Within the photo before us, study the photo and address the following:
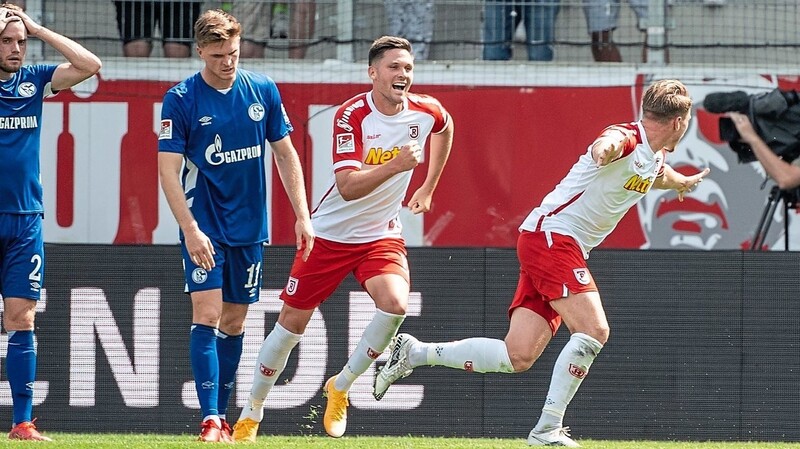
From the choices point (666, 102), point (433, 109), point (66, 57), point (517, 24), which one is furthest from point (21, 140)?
point (517, 24)

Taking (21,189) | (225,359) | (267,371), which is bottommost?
(267,371)

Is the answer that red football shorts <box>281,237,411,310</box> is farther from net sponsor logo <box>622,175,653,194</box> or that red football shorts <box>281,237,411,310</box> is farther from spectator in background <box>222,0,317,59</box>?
spectator in background <box>222,0,317,59</box>

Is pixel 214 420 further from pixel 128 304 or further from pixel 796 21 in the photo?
pixel 796 21

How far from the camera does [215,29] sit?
594 cm

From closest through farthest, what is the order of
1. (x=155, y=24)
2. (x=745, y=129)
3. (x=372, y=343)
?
(x=372, y=343) → (x=745, y=129) → (x=155, y=24)

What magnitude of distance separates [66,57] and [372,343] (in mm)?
2180

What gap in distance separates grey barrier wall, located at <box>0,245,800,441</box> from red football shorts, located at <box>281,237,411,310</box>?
129cm

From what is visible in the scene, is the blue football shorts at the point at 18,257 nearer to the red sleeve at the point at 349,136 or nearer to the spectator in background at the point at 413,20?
the red sleeve at the point at 349,136

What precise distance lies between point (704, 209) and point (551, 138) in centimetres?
149

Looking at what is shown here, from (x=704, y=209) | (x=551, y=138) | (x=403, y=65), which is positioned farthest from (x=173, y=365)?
(x=704, y=209)

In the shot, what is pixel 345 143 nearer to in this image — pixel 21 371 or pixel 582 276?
pixel 582 276

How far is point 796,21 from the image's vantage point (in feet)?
37.5

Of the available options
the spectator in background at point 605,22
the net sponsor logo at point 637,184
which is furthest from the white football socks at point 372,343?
the spectator in background at point 605,22

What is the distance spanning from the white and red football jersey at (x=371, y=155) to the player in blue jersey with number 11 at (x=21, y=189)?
1397 millimetres
